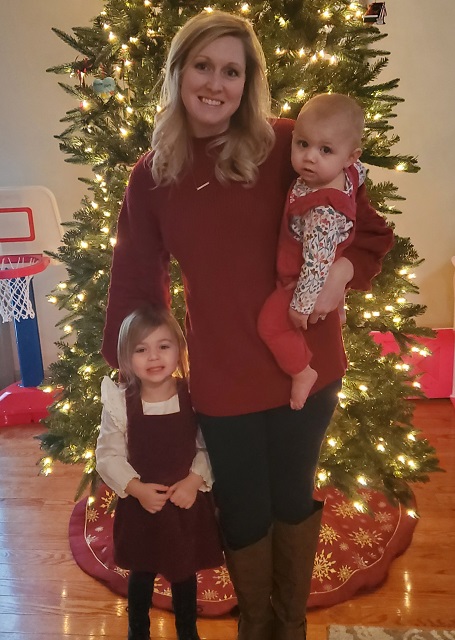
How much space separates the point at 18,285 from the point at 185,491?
5.49 ft

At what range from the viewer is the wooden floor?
1653 mm

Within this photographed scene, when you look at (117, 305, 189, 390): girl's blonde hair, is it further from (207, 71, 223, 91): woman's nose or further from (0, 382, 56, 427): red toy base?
(0, 382, 56, 427): red toy base

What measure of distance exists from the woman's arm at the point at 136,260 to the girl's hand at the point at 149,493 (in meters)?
0.29

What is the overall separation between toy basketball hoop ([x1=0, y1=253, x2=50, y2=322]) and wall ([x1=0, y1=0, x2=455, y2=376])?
0.39 metres

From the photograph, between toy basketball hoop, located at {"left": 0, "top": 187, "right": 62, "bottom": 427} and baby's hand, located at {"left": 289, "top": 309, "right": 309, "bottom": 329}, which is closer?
baby's hand, located at {"left": 289, "top": 309, "right": 309, "bottom": 329}

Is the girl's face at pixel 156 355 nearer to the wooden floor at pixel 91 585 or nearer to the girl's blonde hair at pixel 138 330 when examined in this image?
the girl's blonde hair at pixel 138 330

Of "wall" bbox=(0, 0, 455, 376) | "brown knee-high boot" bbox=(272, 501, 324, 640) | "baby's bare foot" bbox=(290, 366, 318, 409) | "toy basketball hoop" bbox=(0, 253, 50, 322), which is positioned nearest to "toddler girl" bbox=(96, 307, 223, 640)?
"brown knee-high boot" bbox=(272, 501, 324, 640)

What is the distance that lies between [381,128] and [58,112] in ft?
5.85

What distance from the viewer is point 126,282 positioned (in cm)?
130

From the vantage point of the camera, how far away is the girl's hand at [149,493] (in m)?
1.32

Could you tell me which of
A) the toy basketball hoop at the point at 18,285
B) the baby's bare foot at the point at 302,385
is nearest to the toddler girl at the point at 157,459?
the baby's bare foot at the point at 302,385

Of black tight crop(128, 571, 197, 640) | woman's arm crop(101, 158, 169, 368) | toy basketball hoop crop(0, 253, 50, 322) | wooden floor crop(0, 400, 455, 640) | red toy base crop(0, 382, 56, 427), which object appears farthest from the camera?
red toy base crop(0, 382, 56, 427)

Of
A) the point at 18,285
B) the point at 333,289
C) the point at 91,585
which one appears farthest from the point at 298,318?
the point at 18,285

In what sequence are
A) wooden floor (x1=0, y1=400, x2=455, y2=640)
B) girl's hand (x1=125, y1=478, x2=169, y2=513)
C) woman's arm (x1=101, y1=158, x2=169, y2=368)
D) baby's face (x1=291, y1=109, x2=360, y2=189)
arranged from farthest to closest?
1. wooden floor (x1=0, y1=400, x2=455, y2=640)
2. girl's hand (x1=125, y1=478, x2=169, y2=513)
3. woman's arm (x1=101, y1=158, x2=169, y2=368)
4. baby's face (x1=291, y1=109, x2=360, y2=189)
